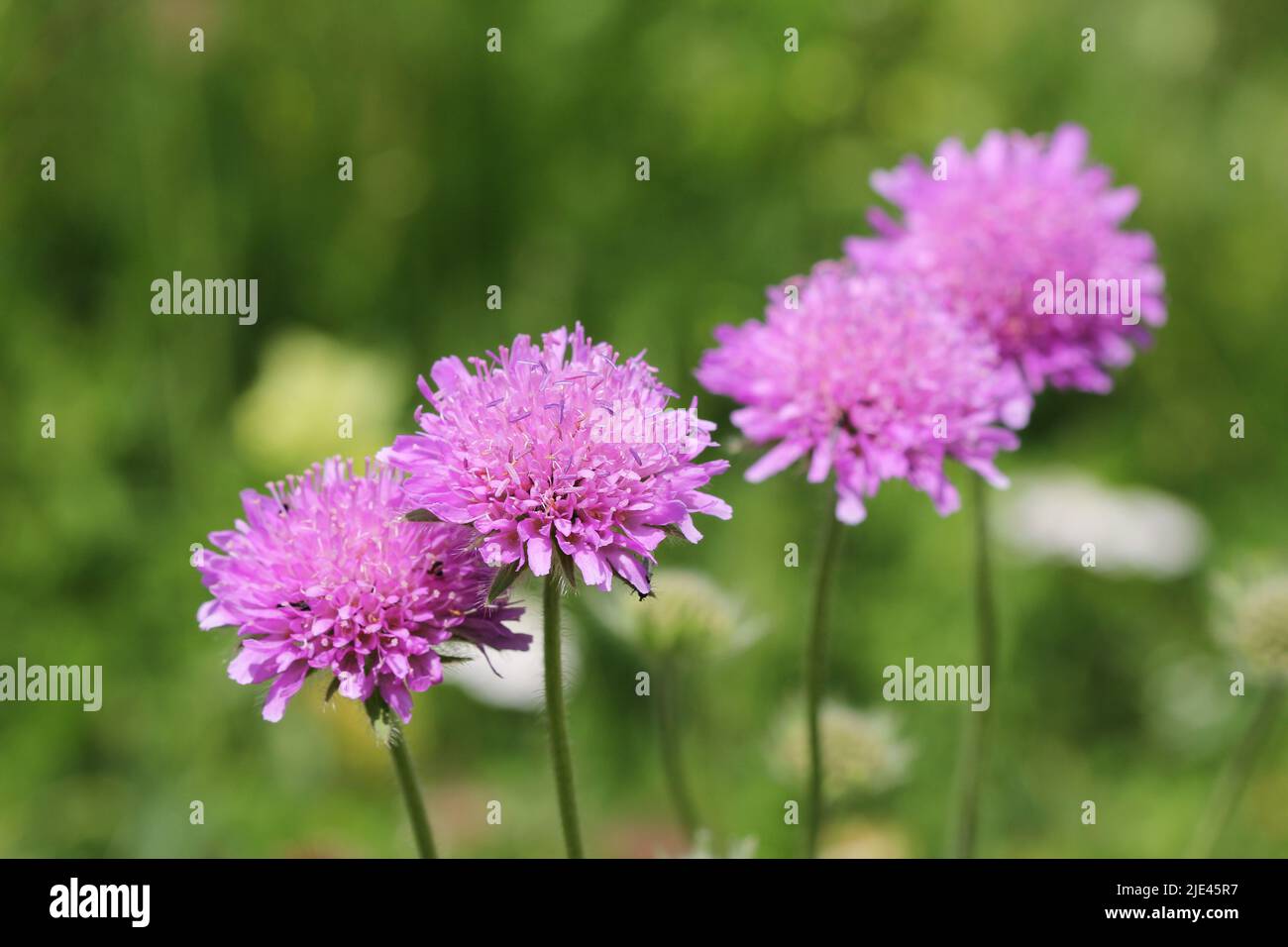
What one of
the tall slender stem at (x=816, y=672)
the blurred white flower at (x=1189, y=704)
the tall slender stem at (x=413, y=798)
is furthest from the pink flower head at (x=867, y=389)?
the blurred white flower at (x=1189, y=704)

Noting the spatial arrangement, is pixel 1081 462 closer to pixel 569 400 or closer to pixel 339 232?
pixel 339 232

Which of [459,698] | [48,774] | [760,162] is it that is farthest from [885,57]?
[48,774]

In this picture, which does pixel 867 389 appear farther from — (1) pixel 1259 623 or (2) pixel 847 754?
(1) pixel 1259 623

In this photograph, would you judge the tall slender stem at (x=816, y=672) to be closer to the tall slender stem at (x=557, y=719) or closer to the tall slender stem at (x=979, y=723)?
the tall slender stem at (x=979, y=723)

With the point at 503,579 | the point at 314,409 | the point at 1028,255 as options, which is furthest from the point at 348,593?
the point at 314,409

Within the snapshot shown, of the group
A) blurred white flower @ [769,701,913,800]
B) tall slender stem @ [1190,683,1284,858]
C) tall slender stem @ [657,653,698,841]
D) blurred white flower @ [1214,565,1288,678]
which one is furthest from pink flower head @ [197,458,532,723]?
blurred white flower @ [1214,565,1288,678]

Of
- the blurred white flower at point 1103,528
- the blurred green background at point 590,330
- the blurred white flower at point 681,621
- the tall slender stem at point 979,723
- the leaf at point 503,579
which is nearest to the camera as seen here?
the leaf at point 503,579

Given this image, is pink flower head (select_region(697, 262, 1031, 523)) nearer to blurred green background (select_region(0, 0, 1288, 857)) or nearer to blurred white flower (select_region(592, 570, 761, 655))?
blurred white flower (select_region(592, 570, 761, 655))
